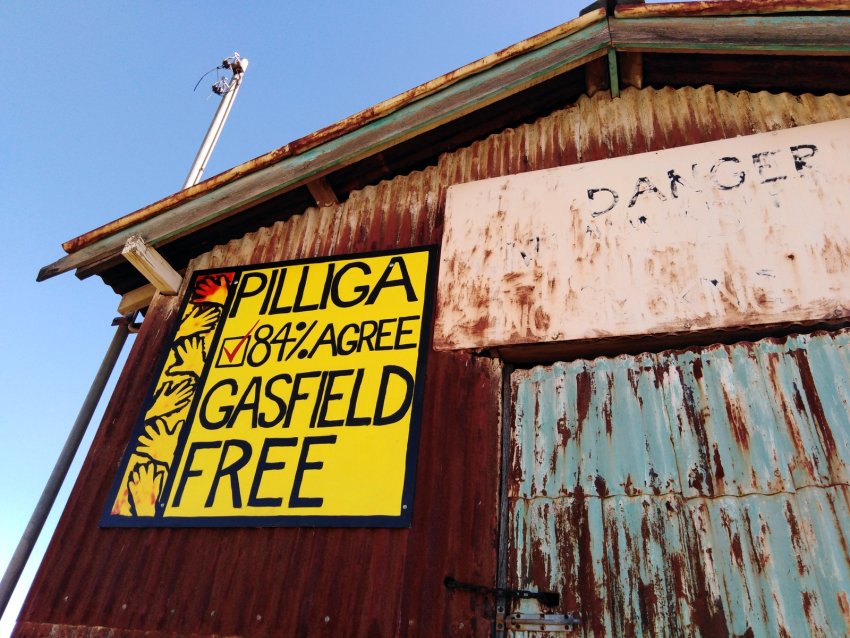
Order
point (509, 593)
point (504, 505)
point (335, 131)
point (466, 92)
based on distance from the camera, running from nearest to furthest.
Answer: point (509, 593) → point (504, 505) → point (466, 92) → point (335, 131)

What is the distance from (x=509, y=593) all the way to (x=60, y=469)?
4223 mm

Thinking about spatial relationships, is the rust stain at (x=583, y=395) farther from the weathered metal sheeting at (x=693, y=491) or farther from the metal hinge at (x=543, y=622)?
the metal hinge at (x=543, y=622)

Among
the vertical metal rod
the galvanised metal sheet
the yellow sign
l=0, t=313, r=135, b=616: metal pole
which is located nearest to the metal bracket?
the vertical metal rod

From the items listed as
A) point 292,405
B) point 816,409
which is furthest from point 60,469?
point 816,409

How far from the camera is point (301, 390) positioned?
15.6ft

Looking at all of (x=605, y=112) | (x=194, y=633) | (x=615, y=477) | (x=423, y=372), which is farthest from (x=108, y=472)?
(x=605, y=112)

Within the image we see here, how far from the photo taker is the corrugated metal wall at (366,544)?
12.2ft

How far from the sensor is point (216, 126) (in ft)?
36.9

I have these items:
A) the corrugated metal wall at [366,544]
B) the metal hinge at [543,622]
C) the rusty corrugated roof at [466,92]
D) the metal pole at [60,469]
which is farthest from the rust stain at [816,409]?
the metal pole at [60,469]

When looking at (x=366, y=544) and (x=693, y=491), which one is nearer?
(x=693, y=491)

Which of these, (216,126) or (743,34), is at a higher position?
(216,126)

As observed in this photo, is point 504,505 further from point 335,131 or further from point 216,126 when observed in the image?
point 216,126

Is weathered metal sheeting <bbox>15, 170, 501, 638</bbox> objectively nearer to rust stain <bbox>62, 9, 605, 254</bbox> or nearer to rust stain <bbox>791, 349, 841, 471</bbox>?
rust stain <bbox>791, 349, 841, 471</bbox>

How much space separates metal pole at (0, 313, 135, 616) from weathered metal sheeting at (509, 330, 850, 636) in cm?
404
